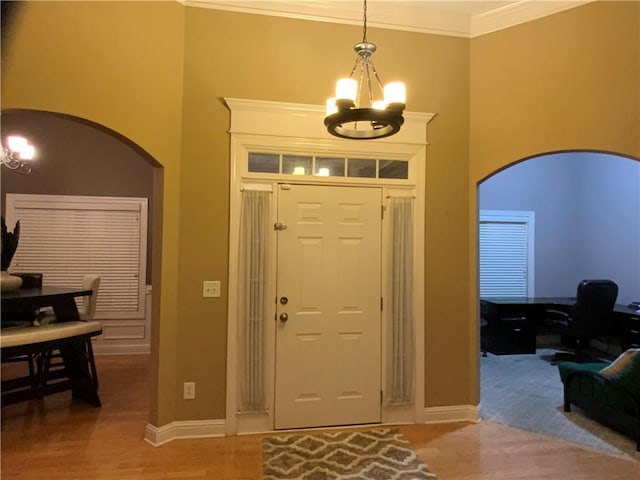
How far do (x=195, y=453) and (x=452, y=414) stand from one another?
228 centimetres

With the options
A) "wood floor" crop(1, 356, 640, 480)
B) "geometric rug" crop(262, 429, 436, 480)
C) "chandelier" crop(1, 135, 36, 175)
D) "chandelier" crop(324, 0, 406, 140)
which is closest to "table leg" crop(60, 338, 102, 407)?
"wood floor" crop(1, 356, 640, 480)

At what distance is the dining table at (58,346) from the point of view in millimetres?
3410

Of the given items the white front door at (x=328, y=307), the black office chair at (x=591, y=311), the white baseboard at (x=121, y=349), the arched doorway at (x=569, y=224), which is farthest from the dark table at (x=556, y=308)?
the white baseboard at (x=121, y=349)

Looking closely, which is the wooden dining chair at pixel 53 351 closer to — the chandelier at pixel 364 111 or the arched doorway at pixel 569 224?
the chandelier at pixel 364 111

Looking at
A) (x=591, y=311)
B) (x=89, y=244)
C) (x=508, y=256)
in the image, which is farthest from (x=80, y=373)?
(x=508, y=256)

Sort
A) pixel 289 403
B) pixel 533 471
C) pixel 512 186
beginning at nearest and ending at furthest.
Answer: pixel 533 471, pixel 289 403, pixel 512 186

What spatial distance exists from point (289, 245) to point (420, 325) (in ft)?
4.65

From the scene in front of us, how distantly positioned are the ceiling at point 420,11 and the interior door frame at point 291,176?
0.82 m

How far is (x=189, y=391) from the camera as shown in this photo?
333cm

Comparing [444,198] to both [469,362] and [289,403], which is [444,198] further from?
[289,403]

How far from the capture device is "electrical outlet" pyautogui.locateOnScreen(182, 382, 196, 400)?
3328 mm

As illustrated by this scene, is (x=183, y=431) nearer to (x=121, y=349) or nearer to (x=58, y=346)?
(x=58, y=346)

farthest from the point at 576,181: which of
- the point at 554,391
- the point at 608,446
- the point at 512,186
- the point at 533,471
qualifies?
the point at 533,471

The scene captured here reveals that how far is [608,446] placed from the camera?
3.22 meters
